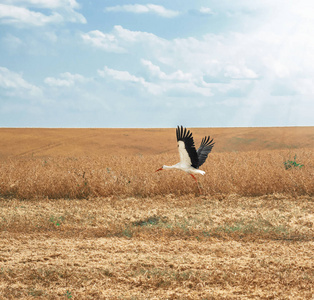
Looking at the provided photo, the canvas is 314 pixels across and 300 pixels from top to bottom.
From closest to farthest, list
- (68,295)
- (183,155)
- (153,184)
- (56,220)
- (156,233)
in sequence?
(68,295) < (156,233) < (183,155) < (56,220) < (153,184)

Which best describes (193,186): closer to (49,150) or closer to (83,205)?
(83,205)

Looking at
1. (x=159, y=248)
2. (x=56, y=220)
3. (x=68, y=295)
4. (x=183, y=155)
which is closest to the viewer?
(x=68, y=295)

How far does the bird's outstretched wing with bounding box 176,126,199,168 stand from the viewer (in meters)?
6.79

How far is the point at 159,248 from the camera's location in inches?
232

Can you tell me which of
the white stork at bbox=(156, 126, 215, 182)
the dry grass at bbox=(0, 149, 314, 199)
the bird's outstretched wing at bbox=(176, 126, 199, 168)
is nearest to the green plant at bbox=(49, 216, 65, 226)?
the dry grass at bbox=(0, 149, 314, 199)

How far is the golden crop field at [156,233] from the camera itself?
4.60 meters

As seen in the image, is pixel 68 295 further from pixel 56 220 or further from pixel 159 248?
pixel 56 220

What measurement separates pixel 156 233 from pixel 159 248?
1.03 metres

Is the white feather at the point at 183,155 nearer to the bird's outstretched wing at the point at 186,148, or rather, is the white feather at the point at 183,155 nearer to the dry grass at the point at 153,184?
the bird's outstretched wing at the point at 186,148

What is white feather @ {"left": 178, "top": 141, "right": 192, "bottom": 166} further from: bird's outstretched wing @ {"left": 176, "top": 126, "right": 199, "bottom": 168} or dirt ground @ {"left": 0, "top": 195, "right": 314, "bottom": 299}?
dirt ground @ {"left": 0, "top": 195, "right": 314, "bottom": 299}

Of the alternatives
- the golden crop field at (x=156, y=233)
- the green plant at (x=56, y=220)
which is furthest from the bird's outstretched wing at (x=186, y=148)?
the green plant at (x=56, y=220)

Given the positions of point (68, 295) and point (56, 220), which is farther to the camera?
point (56, 220)

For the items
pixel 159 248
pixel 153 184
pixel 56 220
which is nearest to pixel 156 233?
pixel 159 248

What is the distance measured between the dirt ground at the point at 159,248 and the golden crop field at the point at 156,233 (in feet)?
0.06
